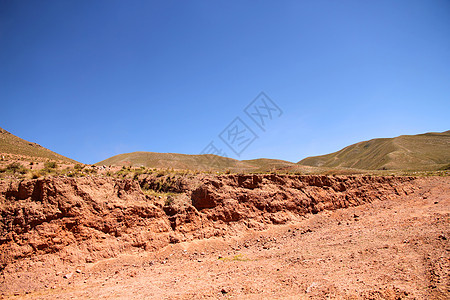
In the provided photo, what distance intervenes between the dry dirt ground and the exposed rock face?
494 millimetres

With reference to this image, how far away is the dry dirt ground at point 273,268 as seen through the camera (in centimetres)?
612

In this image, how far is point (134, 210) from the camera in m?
10.1

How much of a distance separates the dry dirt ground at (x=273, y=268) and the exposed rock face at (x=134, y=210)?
49cm

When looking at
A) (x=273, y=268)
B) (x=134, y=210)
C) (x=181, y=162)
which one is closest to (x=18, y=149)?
(x=134, y=210)

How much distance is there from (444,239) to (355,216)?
5790 mm

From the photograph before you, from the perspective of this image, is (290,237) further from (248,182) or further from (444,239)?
(444,239)

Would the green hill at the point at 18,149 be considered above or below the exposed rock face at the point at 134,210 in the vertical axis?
above

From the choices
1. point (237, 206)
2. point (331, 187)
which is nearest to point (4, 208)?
point (237, 206)

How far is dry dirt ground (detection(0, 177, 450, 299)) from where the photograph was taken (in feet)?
20.1

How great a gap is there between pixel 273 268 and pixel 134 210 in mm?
6227

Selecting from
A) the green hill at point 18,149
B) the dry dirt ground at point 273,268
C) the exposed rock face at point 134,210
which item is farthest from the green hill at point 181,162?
the dry dirt ground at point 273,268

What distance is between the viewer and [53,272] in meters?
7.74

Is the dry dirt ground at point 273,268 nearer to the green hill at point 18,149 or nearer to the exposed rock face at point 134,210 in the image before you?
the exposed rock face at point 134,210

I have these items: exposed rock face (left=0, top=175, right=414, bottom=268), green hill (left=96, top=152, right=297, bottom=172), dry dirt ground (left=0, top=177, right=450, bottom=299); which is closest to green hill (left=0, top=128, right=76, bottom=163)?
exposed rock face (left=0, top=175, right=414, bottom=268)
